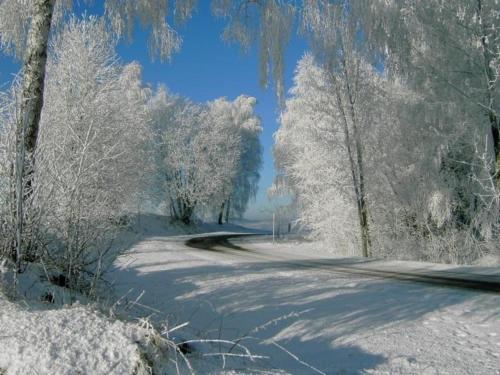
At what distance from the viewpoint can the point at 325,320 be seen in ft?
17.9

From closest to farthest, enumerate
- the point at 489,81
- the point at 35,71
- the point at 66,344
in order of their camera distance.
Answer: the point at 66,344 < the point at 35,71 < the point at 489,81

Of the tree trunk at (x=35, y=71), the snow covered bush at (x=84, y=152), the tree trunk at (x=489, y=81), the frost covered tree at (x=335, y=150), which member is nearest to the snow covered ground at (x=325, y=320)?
the snow covered bush at (x=84, y=152)

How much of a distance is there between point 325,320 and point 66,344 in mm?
3966

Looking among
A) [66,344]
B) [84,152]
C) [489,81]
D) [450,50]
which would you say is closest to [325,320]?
[84,152]

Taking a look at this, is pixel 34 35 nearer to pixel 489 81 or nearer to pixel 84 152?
pixel 84 152

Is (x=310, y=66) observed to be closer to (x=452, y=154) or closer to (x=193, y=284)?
(x=452, y=154)

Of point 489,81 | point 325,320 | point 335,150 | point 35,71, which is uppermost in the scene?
point 489,81

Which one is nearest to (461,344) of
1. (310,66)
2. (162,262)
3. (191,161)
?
(162,262)

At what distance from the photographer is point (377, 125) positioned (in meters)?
14.8

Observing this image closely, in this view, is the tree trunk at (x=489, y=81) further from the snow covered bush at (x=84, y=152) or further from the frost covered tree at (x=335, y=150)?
the snow covered bush at (x=84, y=152)

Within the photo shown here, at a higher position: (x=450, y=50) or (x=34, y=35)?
(x=450, y=50)

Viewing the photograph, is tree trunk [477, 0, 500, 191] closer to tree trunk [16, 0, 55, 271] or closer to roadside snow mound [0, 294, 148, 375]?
tree trunk [16, 0, 55, 271]

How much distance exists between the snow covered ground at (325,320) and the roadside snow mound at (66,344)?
0.53 metres

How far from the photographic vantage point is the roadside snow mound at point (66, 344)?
202cm
